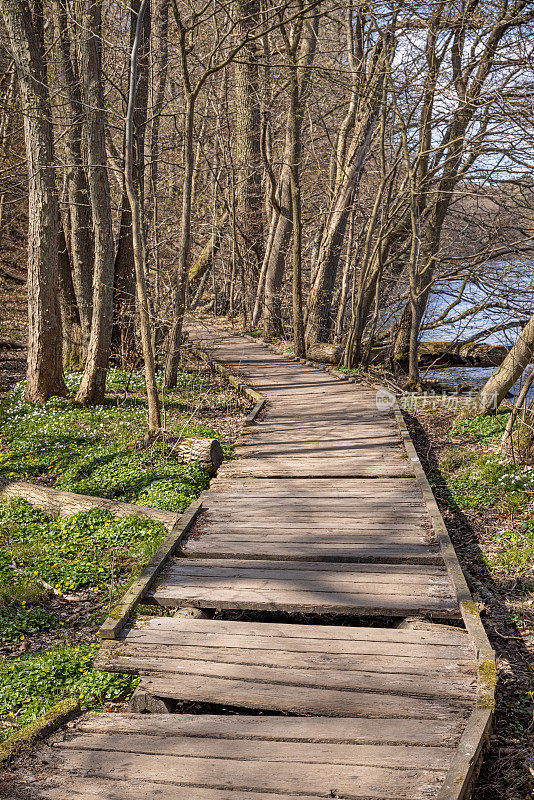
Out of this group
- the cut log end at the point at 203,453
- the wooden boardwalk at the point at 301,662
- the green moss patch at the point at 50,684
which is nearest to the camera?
the wooden boardwalk at the point at 301,662

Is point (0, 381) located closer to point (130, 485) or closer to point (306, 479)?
point (130, 485)

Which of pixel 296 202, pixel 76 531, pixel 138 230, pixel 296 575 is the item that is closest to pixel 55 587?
pixel 76 531

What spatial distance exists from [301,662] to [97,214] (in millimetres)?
8695

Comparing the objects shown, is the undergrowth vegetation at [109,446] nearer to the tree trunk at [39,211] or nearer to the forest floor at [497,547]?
the tree trunk at [39,211]

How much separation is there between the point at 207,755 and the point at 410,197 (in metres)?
11.9

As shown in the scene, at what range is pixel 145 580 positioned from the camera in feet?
17.1

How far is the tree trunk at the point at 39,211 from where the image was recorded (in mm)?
10922

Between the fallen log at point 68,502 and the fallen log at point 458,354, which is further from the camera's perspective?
the fallen log at point 458,354

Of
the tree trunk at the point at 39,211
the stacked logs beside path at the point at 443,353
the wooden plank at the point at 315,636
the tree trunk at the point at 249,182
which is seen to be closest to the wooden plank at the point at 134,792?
the wooden plank at the point at 315,636

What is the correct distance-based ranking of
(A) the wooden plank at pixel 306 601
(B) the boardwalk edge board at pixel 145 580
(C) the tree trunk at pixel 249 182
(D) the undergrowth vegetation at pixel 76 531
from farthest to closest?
1. (C) the tree trunk at pixel 249 182
2. (D) the undergrowth vegetation at pixel 76 531
3. (A) the wooden plank at pixel 306 601
4. (B) the boardwalk edge board at pixel 145 580

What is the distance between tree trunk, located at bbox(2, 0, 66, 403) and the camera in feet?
35.8

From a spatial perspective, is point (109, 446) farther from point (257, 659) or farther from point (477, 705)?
point (477, 705)

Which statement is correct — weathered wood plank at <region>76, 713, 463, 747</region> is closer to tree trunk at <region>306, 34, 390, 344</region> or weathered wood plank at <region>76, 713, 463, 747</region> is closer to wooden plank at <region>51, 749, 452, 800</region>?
wooden plank at <region>51, 749, 452, 800</region>

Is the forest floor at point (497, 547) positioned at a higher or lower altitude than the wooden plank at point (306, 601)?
lower
